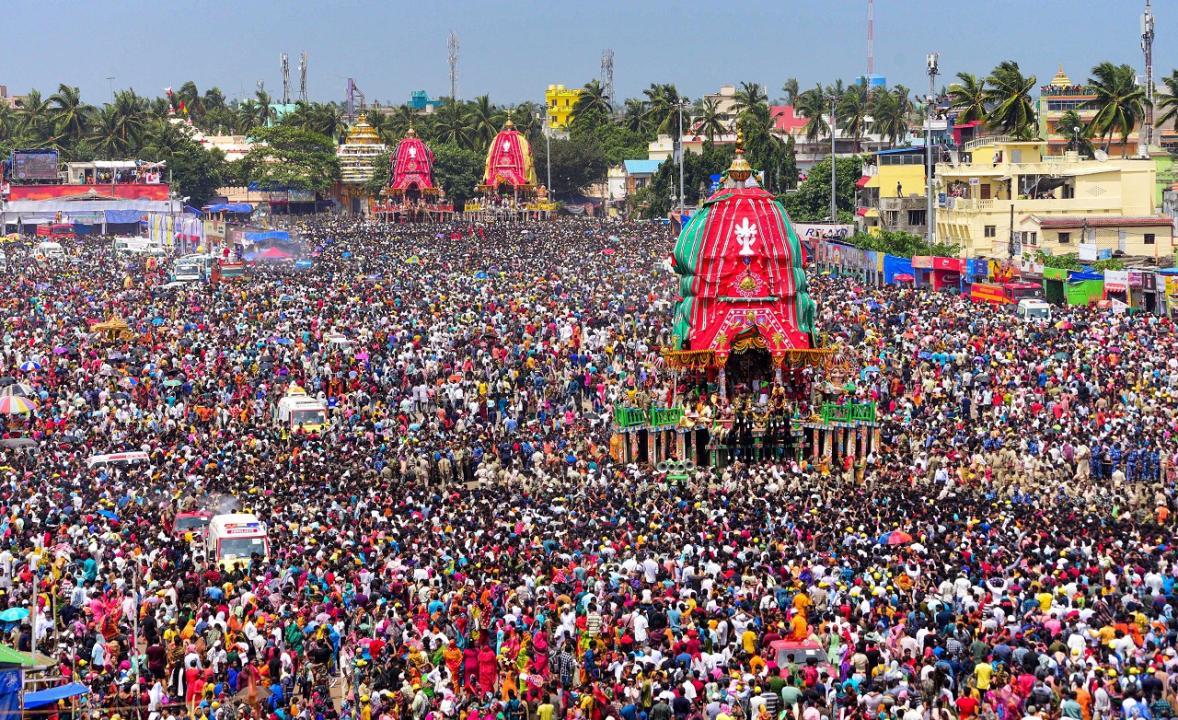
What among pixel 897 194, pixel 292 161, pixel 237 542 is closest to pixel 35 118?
pixel 292 161

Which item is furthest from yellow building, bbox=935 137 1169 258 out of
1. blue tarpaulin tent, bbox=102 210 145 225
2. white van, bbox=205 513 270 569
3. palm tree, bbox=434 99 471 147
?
palm tree, bbox=434 99 471 147

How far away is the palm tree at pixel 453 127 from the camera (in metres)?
134

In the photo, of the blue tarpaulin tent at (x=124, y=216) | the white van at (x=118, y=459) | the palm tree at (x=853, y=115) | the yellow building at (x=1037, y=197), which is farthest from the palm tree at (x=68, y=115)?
the white van at (x=118, y=459)

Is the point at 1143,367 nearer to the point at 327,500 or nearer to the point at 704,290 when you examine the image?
the point at 704,290

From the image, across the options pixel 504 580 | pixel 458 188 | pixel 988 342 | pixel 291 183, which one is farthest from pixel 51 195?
pixel 504 580

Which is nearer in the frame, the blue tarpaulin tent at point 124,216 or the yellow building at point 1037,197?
the yellow building at point 1037,197

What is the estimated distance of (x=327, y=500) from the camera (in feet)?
102

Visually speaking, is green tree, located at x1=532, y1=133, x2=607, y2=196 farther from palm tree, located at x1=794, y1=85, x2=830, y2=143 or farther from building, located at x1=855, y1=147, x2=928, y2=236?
building, located at x1=855, y1=147, x2=928, y2=236

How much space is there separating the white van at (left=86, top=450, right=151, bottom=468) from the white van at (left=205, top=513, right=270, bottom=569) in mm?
7637

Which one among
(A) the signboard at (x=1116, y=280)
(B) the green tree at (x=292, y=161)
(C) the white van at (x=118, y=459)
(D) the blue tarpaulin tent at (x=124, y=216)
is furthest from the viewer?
(B) the green tree at (x=292, y=161)

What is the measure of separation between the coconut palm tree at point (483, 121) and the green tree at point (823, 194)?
128 ft

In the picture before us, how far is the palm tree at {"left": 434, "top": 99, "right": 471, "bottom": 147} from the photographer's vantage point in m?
134

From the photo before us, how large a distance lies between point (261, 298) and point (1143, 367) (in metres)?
30.5

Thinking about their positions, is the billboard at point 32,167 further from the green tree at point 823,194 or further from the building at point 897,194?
the building at point 897,194
